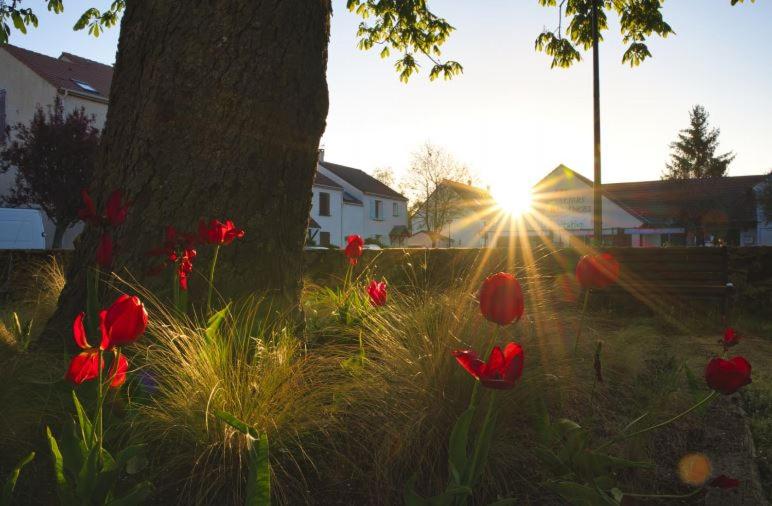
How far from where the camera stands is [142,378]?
2.24m

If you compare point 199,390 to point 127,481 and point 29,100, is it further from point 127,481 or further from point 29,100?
point 29,100

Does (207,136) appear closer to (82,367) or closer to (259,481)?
(82,367)

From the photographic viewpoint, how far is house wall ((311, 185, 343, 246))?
36.8 metres

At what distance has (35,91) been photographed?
2248 centimetres

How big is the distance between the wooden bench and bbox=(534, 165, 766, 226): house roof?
34252 mm

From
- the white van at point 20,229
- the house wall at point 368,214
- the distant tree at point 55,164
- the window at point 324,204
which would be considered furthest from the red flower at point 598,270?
the house wall at point 368,214

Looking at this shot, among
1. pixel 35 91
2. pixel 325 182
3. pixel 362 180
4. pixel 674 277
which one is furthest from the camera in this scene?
pixel 362 180

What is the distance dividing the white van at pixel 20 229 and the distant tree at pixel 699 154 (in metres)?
48.2

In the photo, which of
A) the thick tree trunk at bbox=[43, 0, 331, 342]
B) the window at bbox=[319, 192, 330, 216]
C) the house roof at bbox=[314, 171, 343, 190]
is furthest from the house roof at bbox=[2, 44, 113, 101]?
the thick tree trunk at bbox=[43, 0, 331, 342]

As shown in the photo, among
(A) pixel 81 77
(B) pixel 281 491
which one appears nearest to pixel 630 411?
(B) pixel 281 491

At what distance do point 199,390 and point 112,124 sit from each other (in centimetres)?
215

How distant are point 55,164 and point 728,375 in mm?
21215

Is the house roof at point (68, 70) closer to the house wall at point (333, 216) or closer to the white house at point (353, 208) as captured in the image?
the white house at point (353, 208)

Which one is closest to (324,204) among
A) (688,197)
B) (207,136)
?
(688,197)
